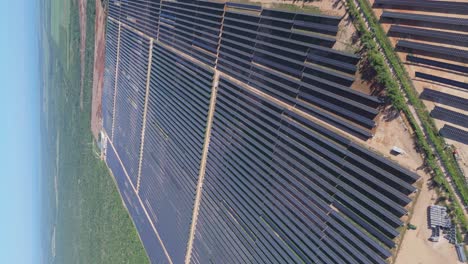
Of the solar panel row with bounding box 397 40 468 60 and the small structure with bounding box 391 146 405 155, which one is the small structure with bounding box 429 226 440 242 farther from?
the solar panel row with bounding box 397 40 468 60

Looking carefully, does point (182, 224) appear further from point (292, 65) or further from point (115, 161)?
point (115, 161)

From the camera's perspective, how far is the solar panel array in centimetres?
2036

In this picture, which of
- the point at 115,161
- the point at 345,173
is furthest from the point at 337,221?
the point at 115,161

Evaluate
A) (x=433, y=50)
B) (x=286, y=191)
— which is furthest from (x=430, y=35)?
(x=286, y=191)

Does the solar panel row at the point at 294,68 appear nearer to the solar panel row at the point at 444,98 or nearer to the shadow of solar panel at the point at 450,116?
the solar panel row at the point at 444,98

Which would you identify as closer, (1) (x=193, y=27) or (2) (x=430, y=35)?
(2) (x=430, y=35)

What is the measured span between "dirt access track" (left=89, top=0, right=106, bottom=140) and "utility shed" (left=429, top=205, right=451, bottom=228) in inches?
2319

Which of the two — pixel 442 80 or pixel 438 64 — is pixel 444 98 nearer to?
pixel 442 80

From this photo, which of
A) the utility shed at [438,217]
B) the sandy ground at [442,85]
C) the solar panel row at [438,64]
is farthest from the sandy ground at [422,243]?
the solar panel row at [438,64]

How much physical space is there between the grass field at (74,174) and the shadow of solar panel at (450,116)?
4035cm

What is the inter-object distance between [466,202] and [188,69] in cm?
2697

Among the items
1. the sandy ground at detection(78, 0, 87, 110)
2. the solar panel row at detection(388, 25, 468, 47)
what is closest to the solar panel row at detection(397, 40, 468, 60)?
the solar panel row at detection(388, 25, 468, 47)

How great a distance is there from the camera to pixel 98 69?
67.2m

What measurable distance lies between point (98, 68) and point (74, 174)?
2350cm
